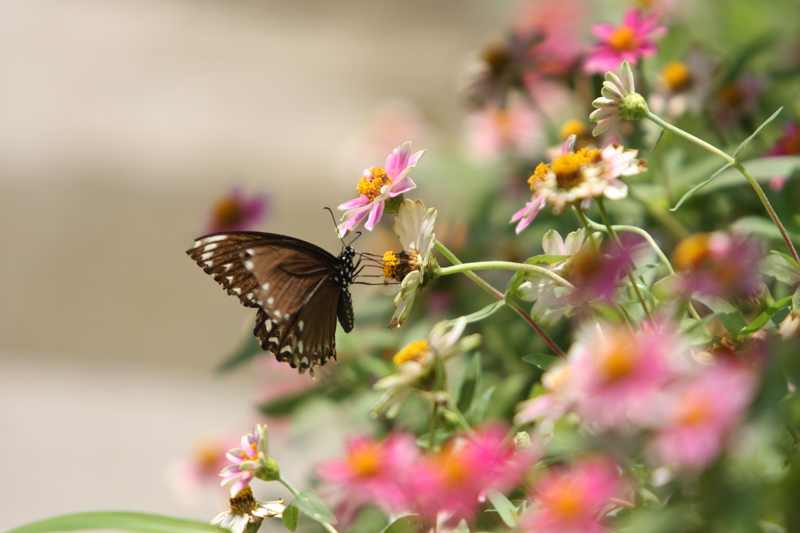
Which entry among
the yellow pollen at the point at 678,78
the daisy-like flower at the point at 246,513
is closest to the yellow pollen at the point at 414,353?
the daisy-like flower at the point at 246,513

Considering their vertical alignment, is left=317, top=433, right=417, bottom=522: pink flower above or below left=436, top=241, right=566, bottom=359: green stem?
below

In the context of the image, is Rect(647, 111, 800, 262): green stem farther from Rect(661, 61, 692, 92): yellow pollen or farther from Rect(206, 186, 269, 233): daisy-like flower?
Rect(206, 186, 269, 233): daisy-like flower

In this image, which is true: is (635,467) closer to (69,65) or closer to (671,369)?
(671,369)

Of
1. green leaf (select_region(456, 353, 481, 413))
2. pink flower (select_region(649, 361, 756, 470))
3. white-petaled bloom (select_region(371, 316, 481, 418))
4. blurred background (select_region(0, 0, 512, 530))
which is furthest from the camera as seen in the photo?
blurred background (select_region(0, 0, 512, 530))

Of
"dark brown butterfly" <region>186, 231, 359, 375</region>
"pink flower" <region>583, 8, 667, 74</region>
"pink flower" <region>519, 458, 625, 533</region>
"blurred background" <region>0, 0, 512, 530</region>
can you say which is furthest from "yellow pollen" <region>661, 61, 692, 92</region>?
"blurred background" <region>0, 0, 512, 530</region>

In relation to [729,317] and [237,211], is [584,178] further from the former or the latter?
[237,211]

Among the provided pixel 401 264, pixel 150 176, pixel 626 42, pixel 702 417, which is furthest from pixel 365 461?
pixel 150 176
